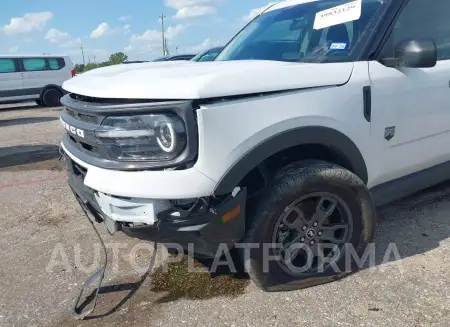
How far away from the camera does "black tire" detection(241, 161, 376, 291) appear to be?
2309 millimetres

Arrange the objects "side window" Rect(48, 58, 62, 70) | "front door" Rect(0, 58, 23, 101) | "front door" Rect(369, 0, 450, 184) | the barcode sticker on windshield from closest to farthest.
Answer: "front door" Rect(369, 0, 450, 184), the barcode sticker on windshield, "front door" Rect(0, 58, 23, 101), "side window" Rect(48, 58, 62, 70)

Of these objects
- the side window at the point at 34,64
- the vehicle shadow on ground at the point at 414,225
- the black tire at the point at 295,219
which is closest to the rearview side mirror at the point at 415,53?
the black tire at the point at 295,219

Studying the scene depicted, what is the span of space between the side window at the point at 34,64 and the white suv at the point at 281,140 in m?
14.7

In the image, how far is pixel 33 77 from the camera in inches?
619

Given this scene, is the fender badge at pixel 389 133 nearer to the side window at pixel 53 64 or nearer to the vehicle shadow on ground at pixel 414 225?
the vehicle shadow on ground at pixel 414 225

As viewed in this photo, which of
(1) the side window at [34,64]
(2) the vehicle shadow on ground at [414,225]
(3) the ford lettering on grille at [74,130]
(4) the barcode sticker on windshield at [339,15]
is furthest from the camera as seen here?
(1) the side window at [34,64]

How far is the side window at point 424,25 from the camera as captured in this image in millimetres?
2779

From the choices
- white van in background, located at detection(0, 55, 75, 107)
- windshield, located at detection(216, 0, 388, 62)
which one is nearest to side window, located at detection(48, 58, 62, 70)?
white van in background, located at detection(0, 55, 75, 107)

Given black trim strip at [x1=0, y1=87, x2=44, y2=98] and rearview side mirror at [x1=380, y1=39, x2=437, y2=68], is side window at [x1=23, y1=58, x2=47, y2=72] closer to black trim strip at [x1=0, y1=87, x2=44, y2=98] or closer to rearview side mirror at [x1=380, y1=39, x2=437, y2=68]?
black trim strip at [x1=0, y1=87, x2=44, y2=98]

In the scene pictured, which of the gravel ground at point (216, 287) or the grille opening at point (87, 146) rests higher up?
the grille opening at point (87, 146)

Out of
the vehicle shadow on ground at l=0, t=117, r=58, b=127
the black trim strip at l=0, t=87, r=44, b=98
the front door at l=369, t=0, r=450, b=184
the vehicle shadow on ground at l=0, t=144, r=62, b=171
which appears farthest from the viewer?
the black trim strip at l=0, t=87, r=44, b=98

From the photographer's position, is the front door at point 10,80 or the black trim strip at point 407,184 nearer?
the black trim strip at point 407,184

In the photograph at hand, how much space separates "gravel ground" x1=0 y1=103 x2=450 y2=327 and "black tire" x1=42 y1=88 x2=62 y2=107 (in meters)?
13.5

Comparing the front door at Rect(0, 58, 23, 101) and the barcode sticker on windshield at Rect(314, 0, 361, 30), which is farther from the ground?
the barcode sticker on windshield at Rect(314, 0, 361, 30)
